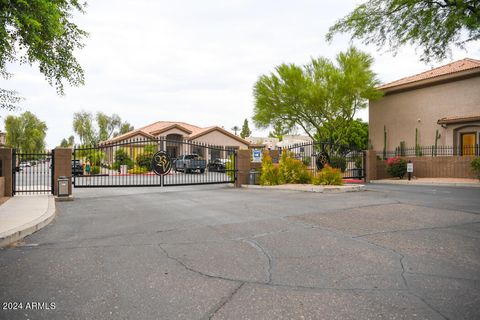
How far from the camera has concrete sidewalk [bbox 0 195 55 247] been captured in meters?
5.85

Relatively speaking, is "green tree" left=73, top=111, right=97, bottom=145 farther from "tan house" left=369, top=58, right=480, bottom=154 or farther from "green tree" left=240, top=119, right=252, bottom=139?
"green tree" left=240, top=119, right=252, bottom=139

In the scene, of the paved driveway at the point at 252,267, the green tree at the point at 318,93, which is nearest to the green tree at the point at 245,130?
the green tree at the point at 318,93

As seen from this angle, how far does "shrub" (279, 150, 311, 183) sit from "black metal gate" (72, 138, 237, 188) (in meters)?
2.60

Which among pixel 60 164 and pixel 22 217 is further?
pixel 60 164

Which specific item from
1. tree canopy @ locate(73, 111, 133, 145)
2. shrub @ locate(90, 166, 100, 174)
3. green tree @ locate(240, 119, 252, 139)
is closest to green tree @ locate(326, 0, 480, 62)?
shrub @ locate(90, 166, 100, 174)

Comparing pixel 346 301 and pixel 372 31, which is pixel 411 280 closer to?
pixel 346 301

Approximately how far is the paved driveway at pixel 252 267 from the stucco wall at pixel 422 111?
1825 cm

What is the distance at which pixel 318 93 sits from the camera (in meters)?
29.2

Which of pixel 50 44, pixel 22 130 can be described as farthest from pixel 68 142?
pixel 50 44

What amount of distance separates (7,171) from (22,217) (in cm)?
579

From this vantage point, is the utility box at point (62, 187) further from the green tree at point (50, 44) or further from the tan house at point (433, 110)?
the tan house at point (433, 110)

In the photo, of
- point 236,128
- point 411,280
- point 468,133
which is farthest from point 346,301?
point 236,128

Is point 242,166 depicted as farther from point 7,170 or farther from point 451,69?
point 451,69

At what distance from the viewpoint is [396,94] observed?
27.1m
